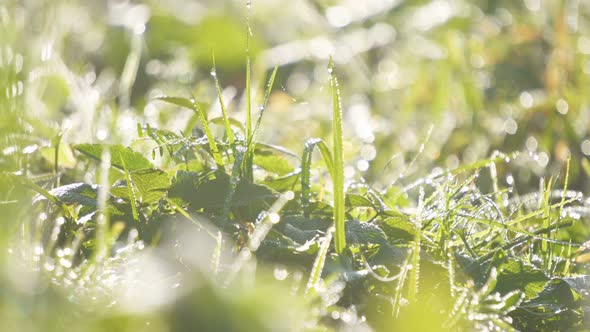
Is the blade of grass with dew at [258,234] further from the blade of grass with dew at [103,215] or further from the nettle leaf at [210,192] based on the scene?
the blade of grass with dew at [103,215]

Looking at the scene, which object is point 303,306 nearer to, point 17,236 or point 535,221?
point 17,236

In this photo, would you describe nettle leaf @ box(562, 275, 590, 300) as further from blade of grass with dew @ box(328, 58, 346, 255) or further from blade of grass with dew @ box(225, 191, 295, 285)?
blade of grass with dew @ box(225, 191, 295, 285)

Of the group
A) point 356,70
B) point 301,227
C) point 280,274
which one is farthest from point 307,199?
point 356,70

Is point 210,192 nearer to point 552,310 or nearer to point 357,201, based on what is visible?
point 357,201

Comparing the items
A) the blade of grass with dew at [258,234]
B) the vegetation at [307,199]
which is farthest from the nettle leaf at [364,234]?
the blade of grass with dew at [258,234]

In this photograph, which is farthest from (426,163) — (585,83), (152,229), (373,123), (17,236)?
(17,236)

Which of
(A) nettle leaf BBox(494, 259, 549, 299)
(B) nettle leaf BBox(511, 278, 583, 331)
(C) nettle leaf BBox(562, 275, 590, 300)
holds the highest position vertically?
(A) nettle leaf BBox(494, 259, 549, 299)

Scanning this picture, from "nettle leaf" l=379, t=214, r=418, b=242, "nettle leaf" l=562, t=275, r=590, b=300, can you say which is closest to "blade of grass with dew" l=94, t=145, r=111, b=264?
"nettle leaf" l=379, t=214, r=418, b=242
